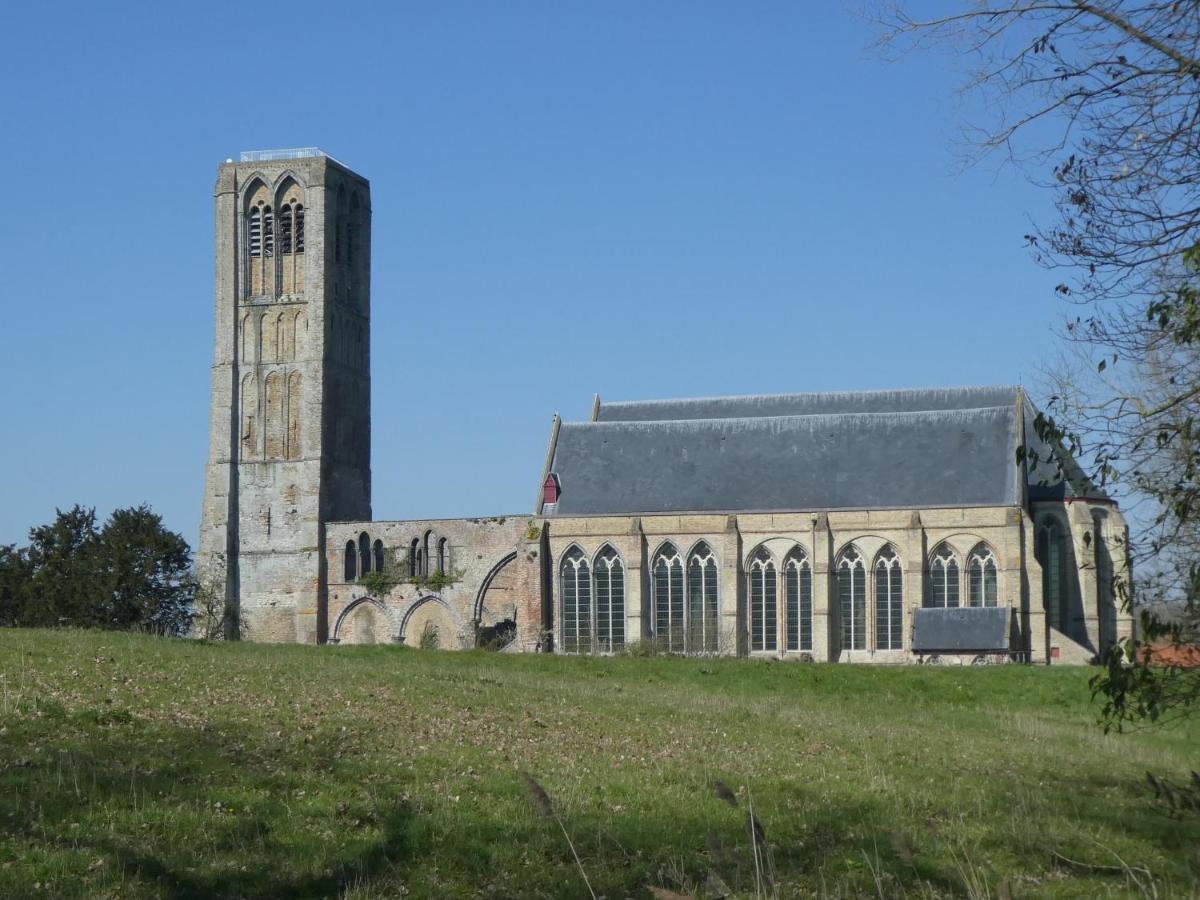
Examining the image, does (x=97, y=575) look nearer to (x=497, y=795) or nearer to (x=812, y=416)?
(x=812, y=416)

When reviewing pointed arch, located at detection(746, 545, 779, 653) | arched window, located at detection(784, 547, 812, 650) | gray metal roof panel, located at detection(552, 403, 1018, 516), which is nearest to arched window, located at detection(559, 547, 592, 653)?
gray metal roof panel, located at detection(552, 403, 1018, 516)

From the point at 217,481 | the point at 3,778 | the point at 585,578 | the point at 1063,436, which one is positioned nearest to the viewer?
the point at 1063,436

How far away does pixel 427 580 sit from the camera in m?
56.7

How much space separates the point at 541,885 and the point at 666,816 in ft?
7.49

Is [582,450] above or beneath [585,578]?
above

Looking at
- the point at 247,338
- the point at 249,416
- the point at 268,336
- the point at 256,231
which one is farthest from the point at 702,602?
the point at 256,231

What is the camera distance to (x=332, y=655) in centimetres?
3481

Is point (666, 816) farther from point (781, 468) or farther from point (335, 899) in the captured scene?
point (781, 468)

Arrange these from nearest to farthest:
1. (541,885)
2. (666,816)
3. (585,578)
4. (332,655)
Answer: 1. (541,885)
2. (666,816)
3. (332,655)
4. (585,578)

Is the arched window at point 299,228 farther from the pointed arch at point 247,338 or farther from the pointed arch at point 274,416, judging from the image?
the pointed arch at point 274,416

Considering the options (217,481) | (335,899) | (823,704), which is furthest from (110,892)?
(217,481)

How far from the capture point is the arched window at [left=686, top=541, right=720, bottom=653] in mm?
51594

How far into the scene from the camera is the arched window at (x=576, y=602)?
2064 inches

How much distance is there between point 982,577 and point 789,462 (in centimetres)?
800
